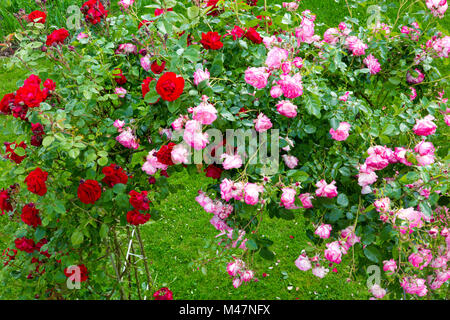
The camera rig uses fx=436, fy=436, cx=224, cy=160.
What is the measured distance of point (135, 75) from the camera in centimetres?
192

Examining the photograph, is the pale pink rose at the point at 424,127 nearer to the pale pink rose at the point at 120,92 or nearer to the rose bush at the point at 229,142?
the rose bush at the point at 229,142

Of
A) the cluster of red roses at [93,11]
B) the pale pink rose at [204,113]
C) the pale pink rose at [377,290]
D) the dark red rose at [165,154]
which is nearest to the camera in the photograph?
the pale pink rose at [204,113]

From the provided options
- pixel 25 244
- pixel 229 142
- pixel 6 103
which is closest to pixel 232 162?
pixel 229 142

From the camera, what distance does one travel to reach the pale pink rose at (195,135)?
152 cm

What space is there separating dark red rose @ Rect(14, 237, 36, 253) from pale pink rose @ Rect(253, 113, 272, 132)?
3.69 feet

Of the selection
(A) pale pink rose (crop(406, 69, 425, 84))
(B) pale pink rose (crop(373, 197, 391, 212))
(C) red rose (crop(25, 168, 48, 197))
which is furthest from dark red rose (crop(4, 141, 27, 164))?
(A) pale pink rose (crop(406, 69, 425, 84))

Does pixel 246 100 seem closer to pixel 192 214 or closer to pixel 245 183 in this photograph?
pixel 245 183

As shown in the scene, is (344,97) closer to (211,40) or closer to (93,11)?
(211,40)

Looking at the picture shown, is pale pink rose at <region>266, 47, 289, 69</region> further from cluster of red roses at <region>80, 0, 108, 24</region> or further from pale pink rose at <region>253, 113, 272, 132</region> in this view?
cluster of red roses at <region>80, 0, 108, 24</region>

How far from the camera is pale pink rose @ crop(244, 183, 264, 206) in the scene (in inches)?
61.7

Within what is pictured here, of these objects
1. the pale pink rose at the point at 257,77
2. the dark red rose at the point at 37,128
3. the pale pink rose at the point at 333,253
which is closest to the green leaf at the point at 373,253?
the pale pink rose at the point at 333,253

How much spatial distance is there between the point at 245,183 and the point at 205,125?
0.86 ft

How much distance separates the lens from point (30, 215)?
1.79 metres

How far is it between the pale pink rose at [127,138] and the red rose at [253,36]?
0.64m
